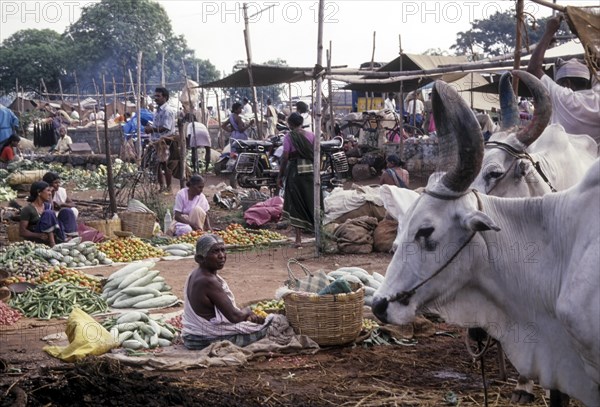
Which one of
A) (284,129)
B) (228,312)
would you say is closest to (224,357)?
(228,312)

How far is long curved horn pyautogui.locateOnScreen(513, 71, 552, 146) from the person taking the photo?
179 inches

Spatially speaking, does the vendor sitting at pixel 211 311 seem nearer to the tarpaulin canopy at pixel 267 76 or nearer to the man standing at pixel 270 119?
the tarpaulin canopy at pixel 267 76

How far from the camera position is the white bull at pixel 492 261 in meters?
3.34

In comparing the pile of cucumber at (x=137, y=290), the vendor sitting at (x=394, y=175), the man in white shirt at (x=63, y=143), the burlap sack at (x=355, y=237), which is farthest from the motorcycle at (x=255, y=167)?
the man in white shirt at (x=63, y=143)

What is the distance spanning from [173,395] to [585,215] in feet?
9.04

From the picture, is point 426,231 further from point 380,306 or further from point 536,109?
point 536,109

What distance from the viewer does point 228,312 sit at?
255 inches

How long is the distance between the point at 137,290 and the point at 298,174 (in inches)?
150

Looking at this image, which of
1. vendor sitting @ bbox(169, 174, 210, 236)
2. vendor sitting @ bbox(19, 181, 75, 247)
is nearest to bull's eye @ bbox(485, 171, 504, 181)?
vendor sitting @ bbox(19, 181, 75, 247)

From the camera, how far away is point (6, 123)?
18609mm

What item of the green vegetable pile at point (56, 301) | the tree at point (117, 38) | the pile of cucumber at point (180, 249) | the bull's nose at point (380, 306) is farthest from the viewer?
the tree at point (117, 38)

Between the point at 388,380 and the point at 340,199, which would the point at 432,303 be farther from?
the point at 340,199

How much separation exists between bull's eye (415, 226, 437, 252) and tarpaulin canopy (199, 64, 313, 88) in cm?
640

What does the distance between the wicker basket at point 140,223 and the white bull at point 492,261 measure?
877 centimetres
